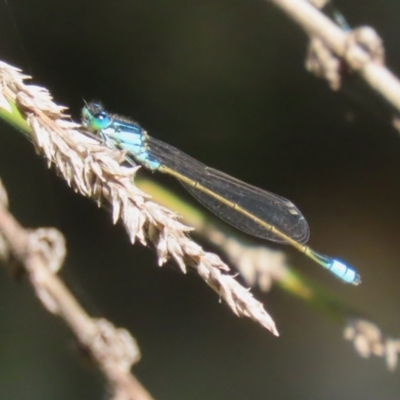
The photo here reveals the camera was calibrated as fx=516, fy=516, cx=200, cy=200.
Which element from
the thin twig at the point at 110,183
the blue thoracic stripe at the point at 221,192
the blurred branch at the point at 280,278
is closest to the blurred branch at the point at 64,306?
the thin twig at the point at 110,183

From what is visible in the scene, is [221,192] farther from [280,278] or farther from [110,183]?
[110,183]

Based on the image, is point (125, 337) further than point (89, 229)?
No

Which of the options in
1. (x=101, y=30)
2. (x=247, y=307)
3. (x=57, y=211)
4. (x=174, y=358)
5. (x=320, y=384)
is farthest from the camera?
(x=320, y=384)

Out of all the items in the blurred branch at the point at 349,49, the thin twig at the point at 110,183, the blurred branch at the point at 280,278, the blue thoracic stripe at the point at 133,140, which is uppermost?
the blurred branch at the point at 349,49

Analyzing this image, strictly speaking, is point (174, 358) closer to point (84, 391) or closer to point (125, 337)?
point (84, 391)

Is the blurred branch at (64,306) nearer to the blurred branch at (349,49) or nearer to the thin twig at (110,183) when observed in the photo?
the thin twig at (110,183)

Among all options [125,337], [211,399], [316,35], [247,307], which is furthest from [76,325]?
[211,399]

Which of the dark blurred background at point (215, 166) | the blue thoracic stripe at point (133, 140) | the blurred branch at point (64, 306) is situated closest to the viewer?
the blurred branch at point (64, 306)
